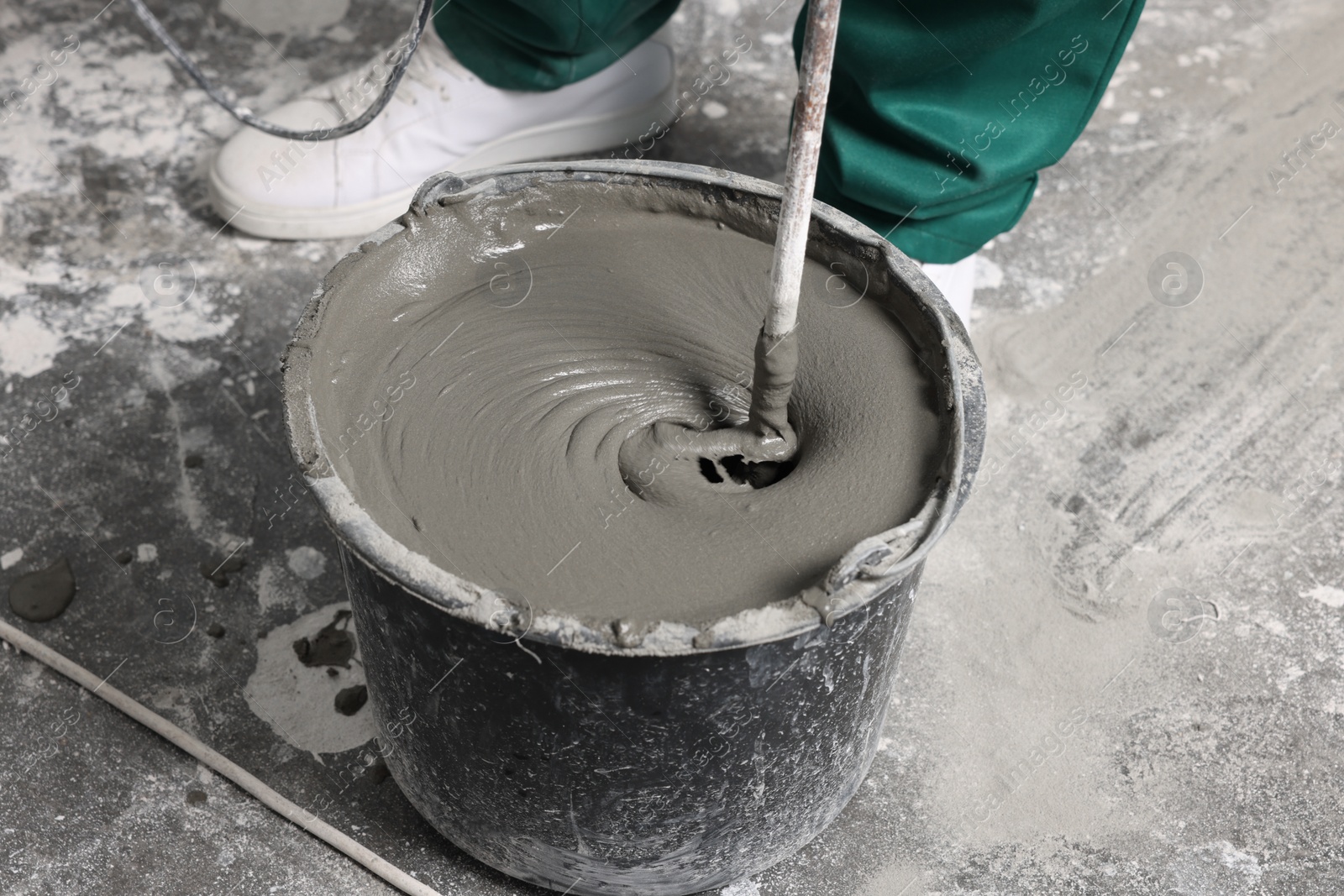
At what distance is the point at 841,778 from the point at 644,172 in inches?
33.4

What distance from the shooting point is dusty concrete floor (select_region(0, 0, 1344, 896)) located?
1790 mm

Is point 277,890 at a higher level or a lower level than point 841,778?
lower

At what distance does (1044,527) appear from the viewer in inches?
86.1

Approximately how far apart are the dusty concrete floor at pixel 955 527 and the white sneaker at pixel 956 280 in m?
→ 0.18

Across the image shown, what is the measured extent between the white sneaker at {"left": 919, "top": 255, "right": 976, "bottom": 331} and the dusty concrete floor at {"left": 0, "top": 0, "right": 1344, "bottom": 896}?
0.59 feet

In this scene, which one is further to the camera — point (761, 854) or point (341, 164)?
point (341, 164)

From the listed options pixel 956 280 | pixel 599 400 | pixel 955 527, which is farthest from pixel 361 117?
pixel 955 527

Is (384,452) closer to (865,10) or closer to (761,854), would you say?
(761,854)

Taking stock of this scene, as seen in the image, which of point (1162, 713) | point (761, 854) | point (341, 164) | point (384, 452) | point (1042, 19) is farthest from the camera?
point (341, 164)

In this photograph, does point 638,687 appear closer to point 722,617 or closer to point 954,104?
point 722,617

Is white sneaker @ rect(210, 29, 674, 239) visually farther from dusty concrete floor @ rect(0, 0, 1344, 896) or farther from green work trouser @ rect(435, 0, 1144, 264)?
green work trouser @ rect(435, 0, 1144, 264)

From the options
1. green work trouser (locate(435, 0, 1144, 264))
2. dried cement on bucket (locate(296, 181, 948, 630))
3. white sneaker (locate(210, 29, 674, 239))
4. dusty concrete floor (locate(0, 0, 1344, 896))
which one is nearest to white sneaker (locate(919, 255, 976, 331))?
green work trouser (locate(435, 0, 1144, 264))

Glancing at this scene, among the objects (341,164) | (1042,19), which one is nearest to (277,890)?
(341,164)

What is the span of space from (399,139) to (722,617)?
1689mm
